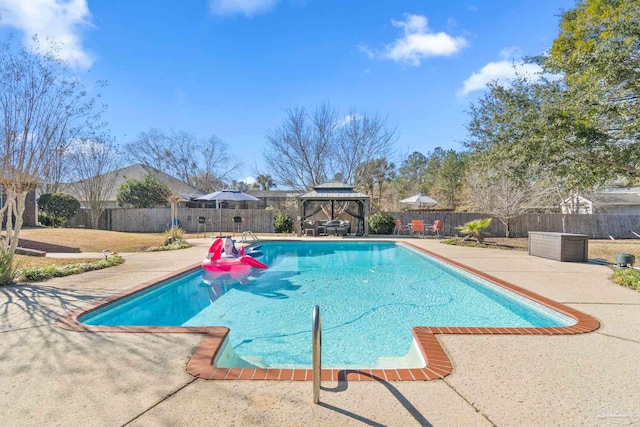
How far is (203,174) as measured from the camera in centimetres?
3481

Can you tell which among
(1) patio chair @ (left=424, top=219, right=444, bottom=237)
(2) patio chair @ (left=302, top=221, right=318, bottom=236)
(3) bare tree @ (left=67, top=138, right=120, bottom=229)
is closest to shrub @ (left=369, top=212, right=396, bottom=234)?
(1) patio chair @ (left=424, top=219, right=444, bottom=237)

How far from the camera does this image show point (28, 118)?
7.12 meters

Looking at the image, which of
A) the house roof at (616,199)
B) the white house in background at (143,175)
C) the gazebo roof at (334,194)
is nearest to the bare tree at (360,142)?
the gazebo roof at (334,194)

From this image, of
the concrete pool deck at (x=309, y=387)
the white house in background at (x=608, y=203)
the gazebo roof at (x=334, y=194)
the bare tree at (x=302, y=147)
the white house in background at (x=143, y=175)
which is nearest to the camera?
the concrete pool deck at (x=309, y=387)

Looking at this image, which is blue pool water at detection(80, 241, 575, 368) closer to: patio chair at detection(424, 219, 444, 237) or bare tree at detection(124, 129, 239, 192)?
patio chair at detection(424, 219, 444, 237)

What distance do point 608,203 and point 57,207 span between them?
36.4 meters

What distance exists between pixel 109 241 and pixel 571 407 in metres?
15.6

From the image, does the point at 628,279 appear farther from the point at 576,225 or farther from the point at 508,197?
the point at 576,225

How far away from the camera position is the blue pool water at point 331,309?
4.29 metres

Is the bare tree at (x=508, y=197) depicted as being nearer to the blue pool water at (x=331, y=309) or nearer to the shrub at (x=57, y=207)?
the blue pool water at (x=331, y=309)

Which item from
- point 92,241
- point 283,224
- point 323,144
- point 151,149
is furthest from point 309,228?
point 151,149

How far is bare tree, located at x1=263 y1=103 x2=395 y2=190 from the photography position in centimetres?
2328

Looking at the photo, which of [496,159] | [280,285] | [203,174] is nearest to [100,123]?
[280,285]

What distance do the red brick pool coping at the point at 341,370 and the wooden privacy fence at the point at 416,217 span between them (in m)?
15.6
